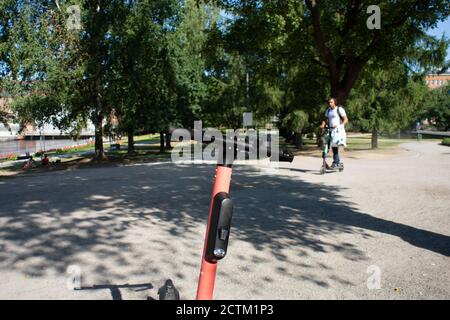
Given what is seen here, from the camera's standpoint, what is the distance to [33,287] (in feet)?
12.3

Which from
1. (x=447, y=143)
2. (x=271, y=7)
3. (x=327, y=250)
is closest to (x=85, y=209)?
(x=327, y=250)

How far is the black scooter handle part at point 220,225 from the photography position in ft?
7.28

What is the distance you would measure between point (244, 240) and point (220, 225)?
302cm

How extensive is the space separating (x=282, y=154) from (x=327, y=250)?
8.92 feet

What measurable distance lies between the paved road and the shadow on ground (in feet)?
0.06

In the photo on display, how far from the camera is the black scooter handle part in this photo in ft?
7.28

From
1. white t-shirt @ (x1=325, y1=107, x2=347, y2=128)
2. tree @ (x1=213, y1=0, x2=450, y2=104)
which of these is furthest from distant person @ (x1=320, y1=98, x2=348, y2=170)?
tree @ (x1=213, y1=0, x2=450, y2=104)

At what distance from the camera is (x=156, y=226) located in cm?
586

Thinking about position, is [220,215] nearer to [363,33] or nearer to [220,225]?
[220,225]

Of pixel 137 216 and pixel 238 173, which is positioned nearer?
pixel 137 216

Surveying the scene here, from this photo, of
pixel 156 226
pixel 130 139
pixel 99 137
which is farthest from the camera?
pixel 130 139

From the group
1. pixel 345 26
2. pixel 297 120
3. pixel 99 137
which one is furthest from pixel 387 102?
pixel 99 137
